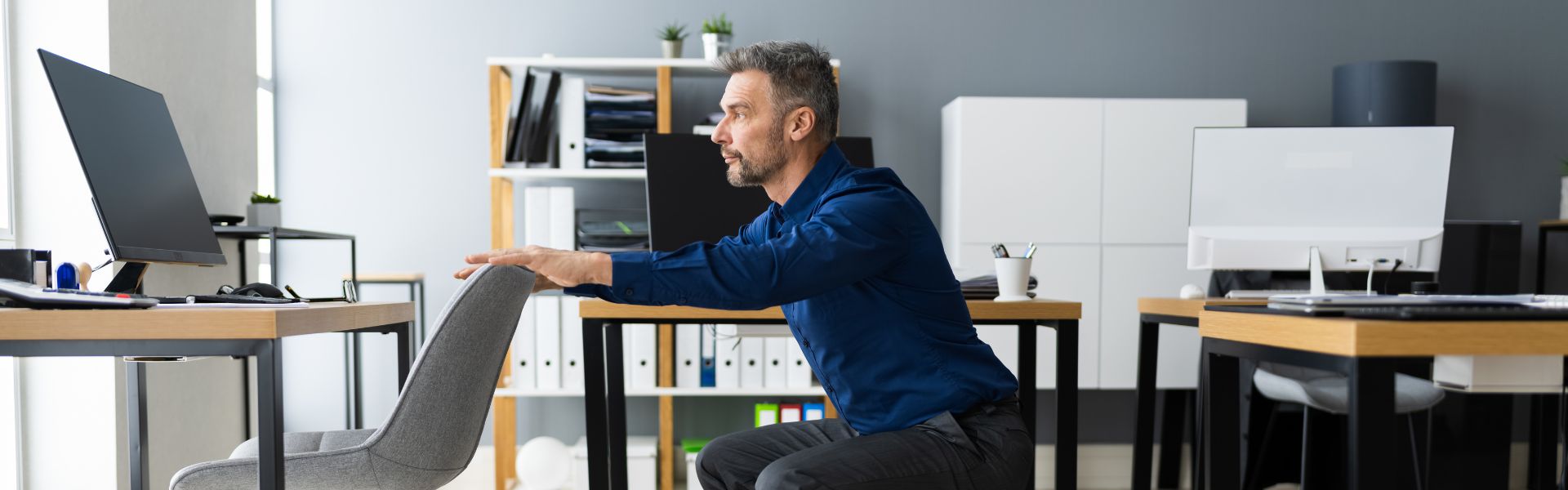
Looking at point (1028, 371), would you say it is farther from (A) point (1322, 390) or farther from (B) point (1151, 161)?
(B) point (1151, 161)

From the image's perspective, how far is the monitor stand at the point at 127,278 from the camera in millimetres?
1660

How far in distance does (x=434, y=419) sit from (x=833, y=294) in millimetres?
574

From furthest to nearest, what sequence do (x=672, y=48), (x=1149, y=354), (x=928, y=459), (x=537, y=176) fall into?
1. (x=672, y=48)
2. (x=537, y=176)
3. (x=1149, y=354)
4. (x=928, y=459)

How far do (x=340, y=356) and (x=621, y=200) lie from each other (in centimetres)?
115

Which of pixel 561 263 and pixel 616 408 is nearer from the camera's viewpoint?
pixel 561 263

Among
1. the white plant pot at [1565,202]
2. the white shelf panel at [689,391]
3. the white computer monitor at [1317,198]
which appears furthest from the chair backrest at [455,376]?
the white plant pot at [1565,202]

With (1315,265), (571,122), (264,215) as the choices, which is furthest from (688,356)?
(1315,265)

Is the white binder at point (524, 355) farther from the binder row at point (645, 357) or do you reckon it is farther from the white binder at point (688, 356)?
the white binder at point (688, 356)

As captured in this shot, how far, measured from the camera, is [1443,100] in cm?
375

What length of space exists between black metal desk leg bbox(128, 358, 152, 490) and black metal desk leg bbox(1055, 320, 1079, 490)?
1.74 m

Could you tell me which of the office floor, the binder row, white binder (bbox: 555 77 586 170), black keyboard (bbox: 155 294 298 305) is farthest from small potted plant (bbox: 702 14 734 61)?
black keyboard (bbox: 155 294 298 305)

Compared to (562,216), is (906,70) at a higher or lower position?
higher

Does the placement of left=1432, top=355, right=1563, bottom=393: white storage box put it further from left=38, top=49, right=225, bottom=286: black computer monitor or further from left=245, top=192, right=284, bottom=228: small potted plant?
left=245, top=192, right=284, bottom=228: small potted plant

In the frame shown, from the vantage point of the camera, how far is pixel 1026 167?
333cm
